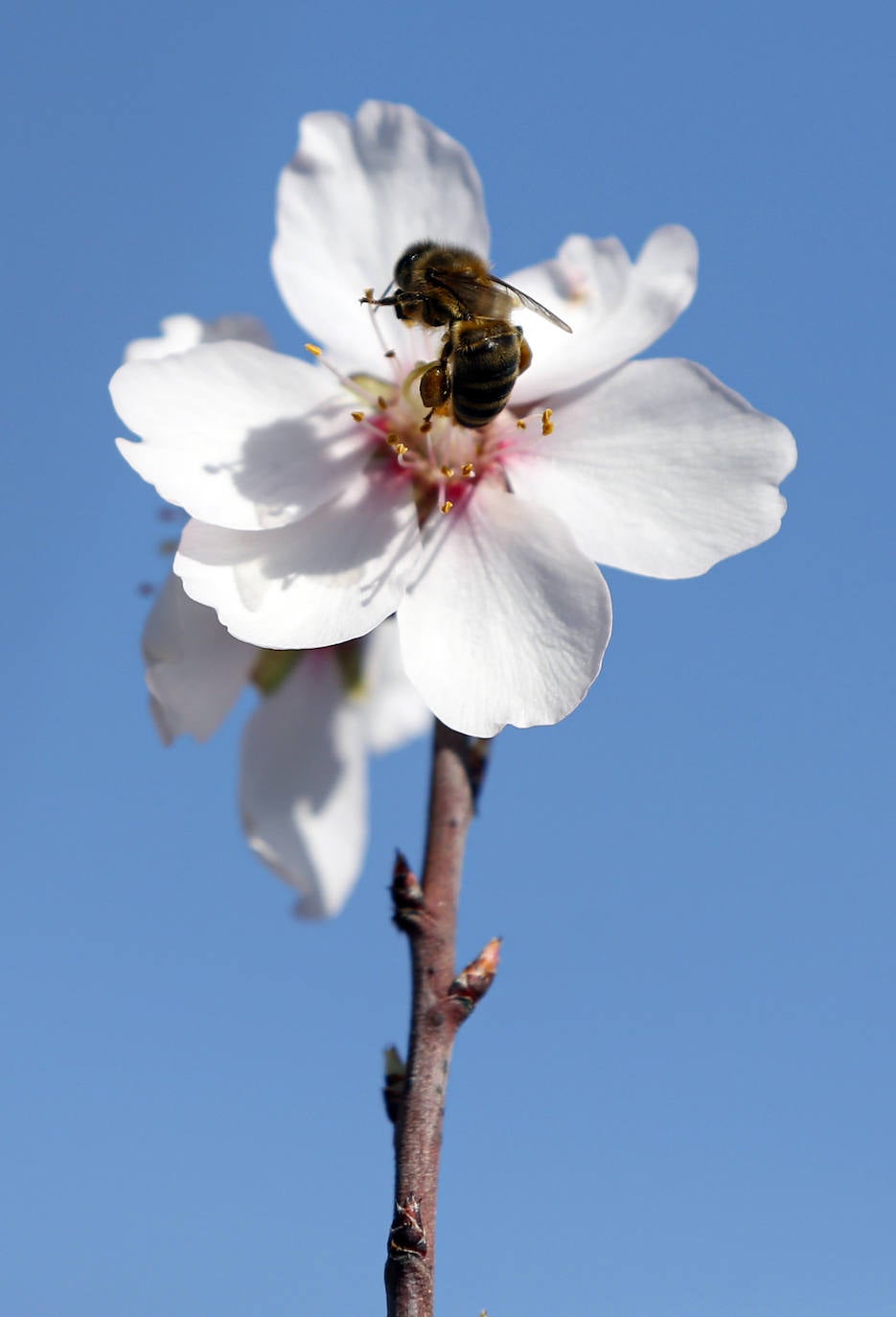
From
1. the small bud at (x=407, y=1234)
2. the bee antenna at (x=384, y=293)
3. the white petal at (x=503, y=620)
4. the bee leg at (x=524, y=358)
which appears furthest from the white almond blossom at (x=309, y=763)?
the small bud at (x=407, y=1234)

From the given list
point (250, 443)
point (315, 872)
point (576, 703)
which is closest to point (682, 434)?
point (576, 703)

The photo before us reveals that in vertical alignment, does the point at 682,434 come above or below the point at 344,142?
below

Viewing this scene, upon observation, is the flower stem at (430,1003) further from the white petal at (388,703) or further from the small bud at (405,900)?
the white petal at (388,703)

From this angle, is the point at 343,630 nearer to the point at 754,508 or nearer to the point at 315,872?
the point at 754,508

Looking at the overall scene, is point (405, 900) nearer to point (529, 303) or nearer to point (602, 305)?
point (529, 303)

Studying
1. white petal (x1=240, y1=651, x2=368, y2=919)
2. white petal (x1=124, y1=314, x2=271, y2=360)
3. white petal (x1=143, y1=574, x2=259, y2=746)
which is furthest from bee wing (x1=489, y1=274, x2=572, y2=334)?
white petal (x1=240, y1=651, x2=368, y2=919)

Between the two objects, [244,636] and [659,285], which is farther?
[659,285]

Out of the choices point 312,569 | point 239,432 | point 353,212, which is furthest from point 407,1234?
point 353,212
